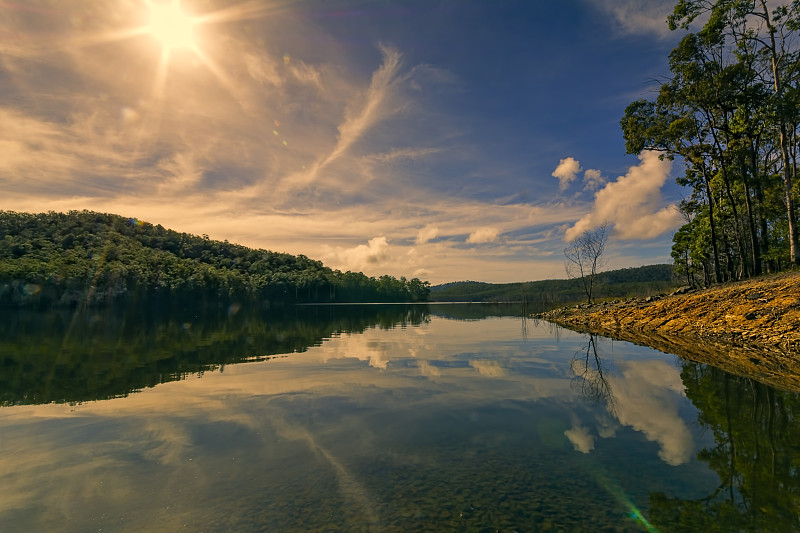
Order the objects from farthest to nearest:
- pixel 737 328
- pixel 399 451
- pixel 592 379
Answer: pixel 737 328, pixel 592 379, pixel 399 451

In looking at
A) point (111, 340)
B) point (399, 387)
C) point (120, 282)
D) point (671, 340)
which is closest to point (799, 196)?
point (671, 340)

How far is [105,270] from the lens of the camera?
131750 mm

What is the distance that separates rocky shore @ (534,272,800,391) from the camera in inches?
741

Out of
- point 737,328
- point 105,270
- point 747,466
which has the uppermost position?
point 105,270

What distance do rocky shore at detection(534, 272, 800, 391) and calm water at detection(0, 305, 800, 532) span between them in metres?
2.78

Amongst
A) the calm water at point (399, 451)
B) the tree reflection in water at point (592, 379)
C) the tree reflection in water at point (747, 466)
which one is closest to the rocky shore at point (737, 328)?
the calm water at point (399, 451)

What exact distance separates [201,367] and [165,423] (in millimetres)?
10215

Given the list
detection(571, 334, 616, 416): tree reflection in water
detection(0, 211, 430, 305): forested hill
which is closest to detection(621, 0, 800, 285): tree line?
detection(571, 334, 616, 416): tree reflection in water

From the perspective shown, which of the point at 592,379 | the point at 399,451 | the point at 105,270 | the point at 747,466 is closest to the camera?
the point at 747,466

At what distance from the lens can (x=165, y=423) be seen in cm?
1191

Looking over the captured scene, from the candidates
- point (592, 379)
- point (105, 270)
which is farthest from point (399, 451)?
point (105, 270)

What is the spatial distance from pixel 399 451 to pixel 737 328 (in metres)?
28.9

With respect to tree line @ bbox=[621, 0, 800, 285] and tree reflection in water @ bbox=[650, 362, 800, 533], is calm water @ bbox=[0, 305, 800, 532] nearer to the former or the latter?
tree reflection in water @ bbox=[650, 362, 800, 533]

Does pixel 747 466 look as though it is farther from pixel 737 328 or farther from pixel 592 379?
pixel 737 328
